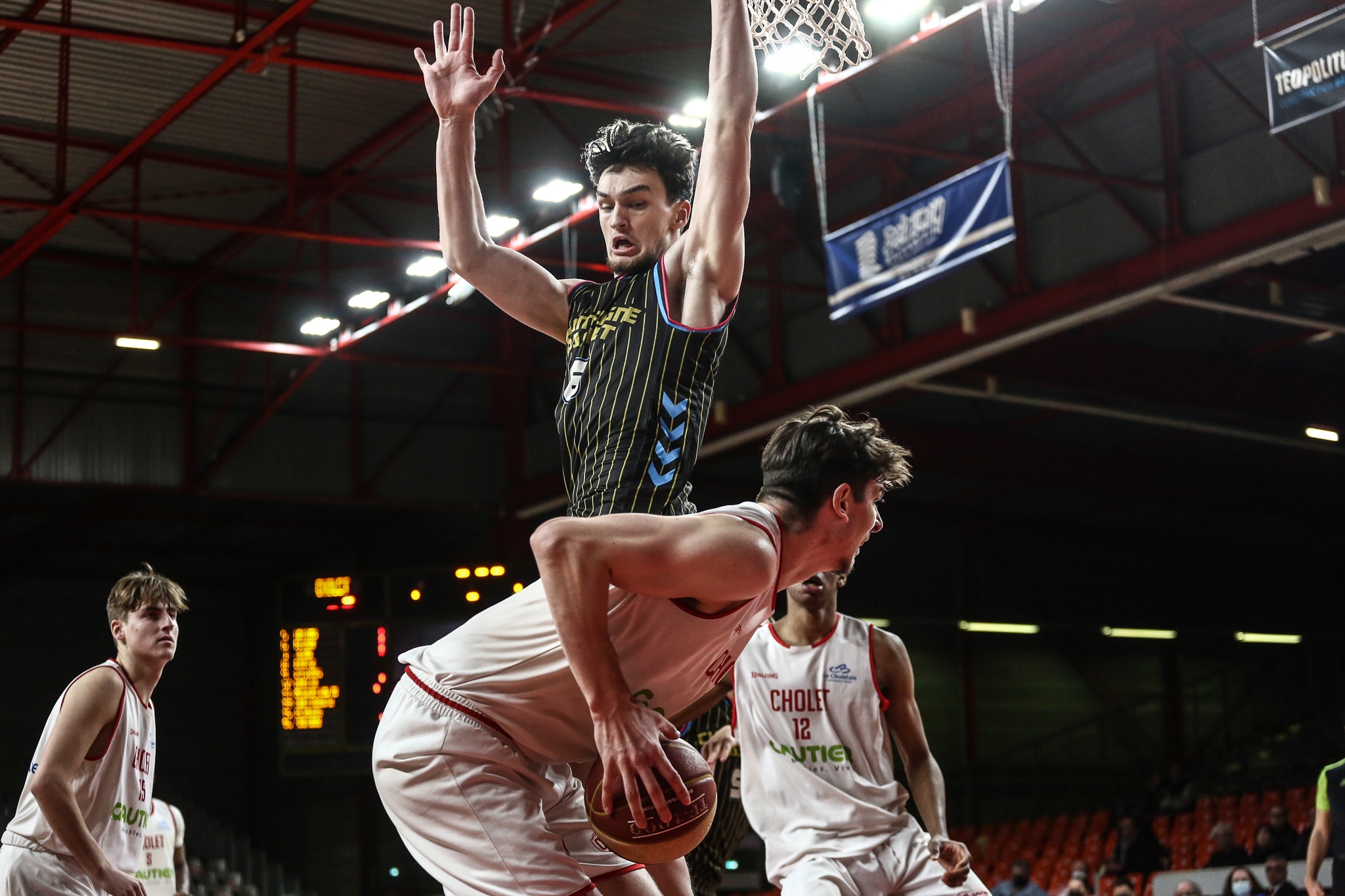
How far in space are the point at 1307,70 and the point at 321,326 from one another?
42.1 feet

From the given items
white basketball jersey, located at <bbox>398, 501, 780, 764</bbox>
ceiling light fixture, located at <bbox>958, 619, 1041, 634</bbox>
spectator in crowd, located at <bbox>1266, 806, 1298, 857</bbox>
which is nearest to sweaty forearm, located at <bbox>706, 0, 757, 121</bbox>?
white basketball jersey, located at <bbox>398, 501, 780, 764</bbox>

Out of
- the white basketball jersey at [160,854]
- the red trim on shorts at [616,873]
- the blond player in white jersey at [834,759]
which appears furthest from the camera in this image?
the white basketball jersey at [160,854]

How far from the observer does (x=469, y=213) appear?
4.40 meters

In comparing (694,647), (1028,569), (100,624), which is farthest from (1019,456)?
(694,647)

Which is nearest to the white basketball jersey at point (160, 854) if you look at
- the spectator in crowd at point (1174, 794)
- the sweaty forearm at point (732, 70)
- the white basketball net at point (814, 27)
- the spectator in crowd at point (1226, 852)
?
the white basketball net at point (814, 27)

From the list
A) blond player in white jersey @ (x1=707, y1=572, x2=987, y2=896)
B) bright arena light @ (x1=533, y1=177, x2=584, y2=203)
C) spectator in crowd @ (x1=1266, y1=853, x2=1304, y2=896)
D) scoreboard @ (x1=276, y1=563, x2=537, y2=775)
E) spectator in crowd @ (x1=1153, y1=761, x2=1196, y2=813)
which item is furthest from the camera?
spectator in crowd @ (x1=1153, y1=761, x2=1196, y2=813)

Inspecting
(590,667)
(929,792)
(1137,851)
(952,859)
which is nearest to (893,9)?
(929,792)

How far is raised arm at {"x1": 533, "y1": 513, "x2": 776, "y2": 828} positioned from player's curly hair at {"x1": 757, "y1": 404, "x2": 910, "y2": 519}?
38 centimetres

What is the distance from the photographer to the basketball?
3.39 meters

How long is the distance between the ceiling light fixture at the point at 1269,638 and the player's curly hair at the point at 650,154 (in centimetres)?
2936

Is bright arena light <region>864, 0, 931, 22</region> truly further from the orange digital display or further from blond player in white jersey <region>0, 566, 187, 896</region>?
the orange digital display

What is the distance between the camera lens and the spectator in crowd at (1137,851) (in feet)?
61.0

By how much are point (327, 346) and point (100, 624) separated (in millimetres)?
12678

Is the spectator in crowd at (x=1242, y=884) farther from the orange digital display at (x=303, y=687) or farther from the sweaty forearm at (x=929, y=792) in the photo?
the orange digital display at (x=303, y=687)
